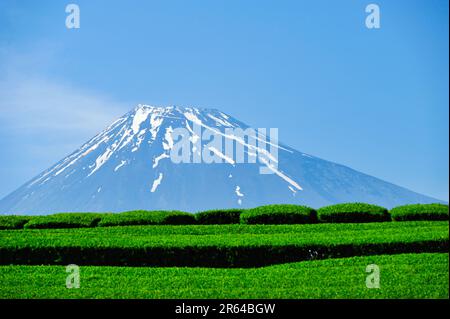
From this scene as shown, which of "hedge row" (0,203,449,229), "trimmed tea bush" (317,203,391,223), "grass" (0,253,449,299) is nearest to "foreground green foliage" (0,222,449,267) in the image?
"grass" (0,253,449,299)

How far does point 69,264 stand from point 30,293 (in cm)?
460

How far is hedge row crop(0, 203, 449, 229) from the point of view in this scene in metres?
19.2

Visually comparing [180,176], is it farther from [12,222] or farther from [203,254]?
[203,254]

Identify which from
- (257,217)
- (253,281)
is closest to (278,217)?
(257,217)

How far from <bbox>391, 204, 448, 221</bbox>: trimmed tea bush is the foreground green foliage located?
4.14m

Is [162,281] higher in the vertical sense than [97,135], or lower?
lower

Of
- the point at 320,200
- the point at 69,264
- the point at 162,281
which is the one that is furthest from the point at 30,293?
the point at 320,200

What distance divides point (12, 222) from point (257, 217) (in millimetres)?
9019

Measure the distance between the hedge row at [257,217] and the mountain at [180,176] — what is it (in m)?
140

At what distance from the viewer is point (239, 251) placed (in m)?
13.8

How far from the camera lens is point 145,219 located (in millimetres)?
19516

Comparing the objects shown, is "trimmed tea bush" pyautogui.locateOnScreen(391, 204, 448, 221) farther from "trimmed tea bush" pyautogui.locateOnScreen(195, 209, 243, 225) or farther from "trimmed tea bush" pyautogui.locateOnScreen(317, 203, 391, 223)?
"trimmed tea bush" pyautogui.locateOnScreen(195, 209, 243, 225)
